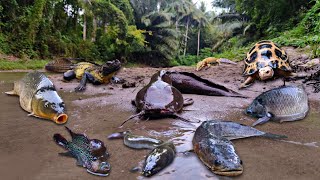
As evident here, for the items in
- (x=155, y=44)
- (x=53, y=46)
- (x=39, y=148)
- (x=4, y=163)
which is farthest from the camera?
(x=155, y=44)

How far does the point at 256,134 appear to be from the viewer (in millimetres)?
2883

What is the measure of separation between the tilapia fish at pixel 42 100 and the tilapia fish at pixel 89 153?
84 centimetres

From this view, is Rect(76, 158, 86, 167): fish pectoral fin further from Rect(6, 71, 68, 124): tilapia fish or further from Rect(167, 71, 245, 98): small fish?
Rect(167, 71, 245, 98): small fish

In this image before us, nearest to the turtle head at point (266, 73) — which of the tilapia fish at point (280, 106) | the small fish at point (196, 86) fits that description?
the small fish at point (196, 86)

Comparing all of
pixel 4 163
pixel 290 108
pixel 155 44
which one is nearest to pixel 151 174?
pixel 4 163

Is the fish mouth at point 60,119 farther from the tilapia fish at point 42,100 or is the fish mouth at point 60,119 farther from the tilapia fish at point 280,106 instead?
the tilapia fish at point 280,106

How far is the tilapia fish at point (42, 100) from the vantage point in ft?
11.4

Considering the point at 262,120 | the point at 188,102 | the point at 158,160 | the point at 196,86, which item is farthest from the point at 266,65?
the point at 158,160

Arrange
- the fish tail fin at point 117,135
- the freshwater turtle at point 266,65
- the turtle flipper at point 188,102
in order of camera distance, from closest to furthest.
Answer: the fish tail fin at point 117,135
the turtle flipper at point 188,102
the freshwater turtle at point 266,65

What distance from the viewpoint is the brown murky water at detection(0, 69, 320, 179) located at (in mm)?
2166

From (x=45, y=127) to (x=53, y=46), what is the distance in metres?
19.9

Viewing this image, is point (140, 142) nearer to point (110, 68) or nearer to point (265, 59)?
point (110, 68)

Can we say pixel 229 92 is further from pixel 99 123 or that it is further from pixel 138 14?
pixel 138 14

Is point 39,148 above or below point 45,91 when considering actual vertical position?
below
